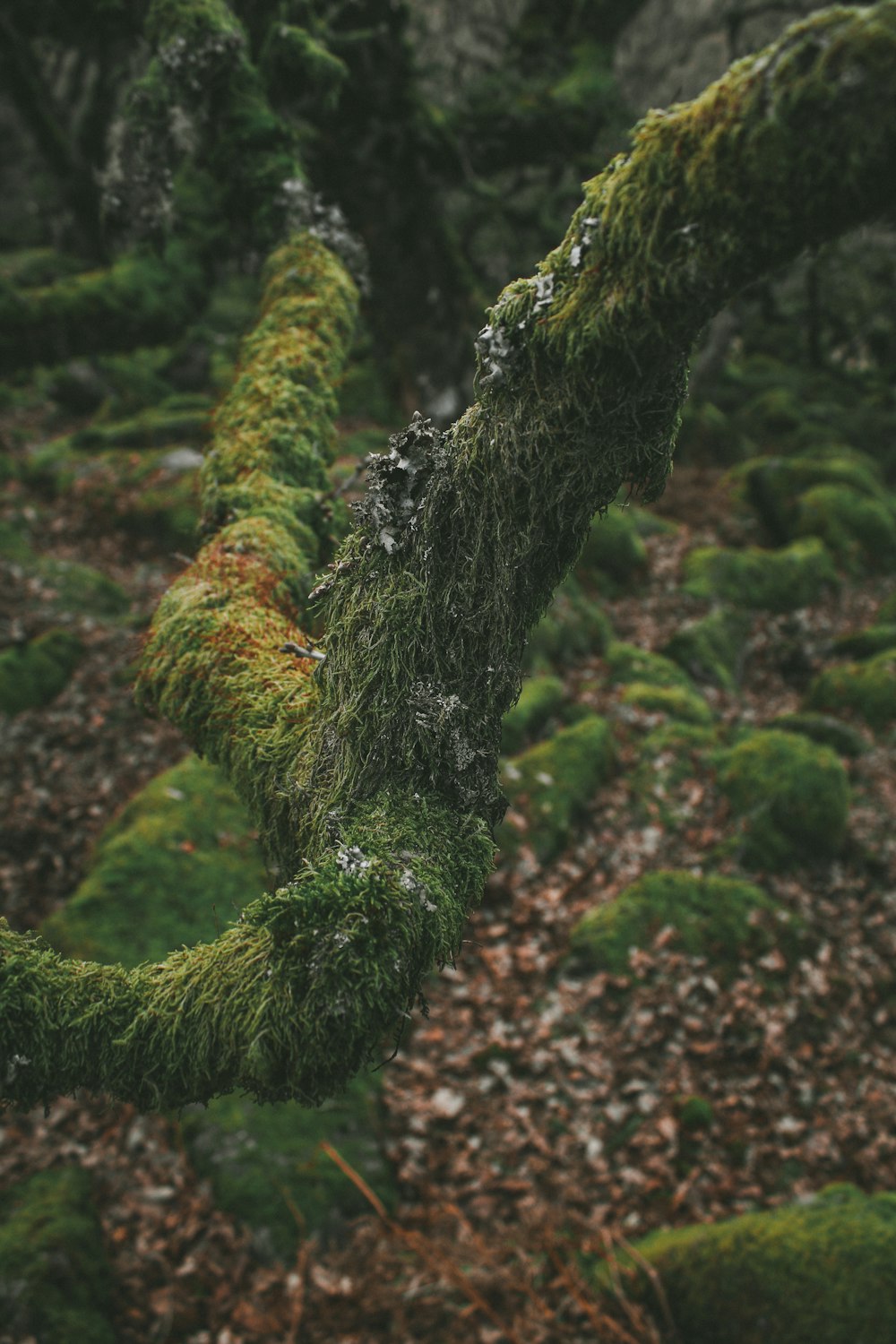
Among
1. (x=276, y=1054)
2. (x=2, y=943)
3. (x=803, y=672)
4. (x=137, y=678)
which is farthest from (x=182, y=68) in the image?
(x=803, y=672)

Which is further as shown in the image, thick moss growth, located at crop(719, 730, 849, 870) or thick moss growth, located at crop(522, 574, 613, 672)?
thick moss growth, located at crop(522, 574, 613, 672)

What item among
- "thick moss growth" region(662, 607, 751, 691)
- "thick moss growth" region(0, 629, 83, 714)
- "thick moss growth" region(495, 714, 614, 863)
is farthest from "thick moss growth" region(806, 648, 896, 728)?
"thick moss growth" region(0, 629, 83, 714)

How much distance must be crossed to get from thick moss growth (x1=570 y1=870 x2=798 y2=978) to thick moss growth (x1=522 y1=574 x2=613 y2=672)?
311cm

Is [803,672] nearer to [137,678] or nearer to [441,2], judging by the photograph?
[137,678]

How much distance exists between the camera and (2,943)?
200cm

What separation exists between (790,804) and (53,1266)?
605 cm

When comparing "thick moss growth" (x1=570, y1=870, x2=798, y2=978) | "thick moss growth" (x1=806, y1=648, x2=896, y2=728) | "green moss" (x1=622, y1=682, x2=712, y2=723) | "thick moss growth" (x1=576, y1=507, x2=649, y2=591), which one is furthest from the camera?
"thick moss growth" (x1=576, y1=507, x2=649, y2=591)

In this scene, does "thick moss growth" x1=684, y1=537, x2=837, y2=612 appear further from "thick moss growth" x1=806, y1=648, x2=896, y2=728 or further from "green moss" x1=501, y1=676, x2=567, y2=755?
"green moss" x1=501, y1=676, x2=567, y2=755

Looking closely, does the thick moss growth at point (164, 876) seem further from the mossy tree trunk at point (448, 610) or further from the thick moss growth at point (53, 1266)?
the mossy tree trunk at point (448, 610)

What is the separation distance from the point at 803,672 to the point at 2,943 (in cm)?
973

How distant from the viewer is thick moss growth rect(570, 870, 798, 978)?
612 cm

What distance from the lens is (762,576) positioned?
11172mm

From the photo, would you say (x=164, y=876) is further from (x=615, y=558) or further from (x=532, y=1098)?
(x=615, y=558)

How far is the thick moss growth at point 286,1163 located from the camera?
455 cm
